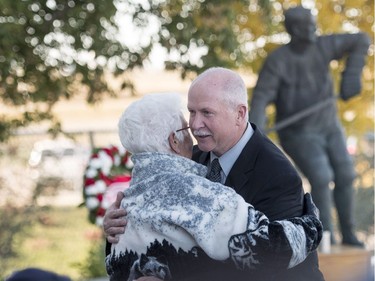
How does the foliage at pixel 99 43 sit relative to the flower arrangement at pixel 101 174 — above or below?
above

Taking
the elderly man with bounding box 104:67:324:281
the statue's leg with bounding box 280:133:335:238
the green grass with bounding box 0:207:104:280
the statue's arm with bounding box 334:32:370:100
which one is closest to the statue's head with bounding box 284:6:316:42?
the statue's arm with bounding box 334:32:370:100

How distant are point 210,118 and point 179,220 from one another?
403mm

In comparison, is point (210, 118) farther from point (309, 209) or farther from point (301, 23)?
point (301, 23)

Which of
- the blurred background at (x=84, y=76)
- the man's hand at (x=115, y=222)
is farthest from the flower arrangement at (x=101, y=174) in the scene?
the man's hand at (x=115, y=222)

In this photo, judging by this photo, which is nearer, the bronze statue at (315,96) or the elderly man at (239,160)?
the elderly man at (239,160)

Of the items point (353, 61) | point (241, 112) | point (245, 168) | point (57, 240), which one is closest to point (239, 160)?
point (245, 168)

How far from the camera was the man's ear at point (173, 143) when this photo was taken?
3.55 metres

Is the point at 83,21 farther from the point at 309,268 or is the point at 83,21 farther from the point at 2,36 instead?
the point at 309,268

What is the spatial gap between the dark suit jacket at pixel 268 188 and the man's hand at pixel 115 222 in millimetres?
360

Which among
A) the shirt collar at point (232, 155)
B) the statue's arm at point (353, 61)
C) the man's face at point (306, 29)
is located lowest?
the statue's arm at point (353, 61)

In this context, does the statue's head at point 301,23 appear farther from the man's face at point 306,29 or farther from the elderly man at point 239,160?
the elderly man at point 239,160

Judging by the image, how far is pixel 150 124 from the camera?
3547 mm

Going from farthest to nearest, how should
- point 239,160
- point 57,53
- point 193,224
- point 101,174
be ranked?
point 57,53 → point 101,174 → point 239,160 → point 193,224

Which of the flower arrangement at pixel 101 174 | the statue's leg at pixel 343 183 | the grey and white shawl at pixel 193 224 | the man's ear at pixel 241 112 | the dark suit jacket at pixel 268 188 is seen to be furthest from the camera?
the flower arrangement at pixel 101 174
